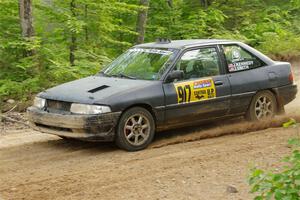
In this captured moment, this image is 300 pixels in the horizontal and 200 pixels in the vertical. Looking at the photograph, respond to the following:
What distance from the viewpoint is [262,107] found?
942 cm

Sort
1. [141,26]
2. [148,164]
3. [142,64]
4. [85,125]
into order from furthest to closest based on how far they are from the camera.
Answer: [141,26] < [142,64] < [85,125] < [148,164]

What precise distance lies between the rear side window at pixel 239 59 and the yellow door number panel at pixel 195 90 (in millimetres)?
652

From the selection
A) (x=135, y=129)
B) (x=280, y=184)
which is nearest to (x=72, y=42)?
(x=135, y=129)

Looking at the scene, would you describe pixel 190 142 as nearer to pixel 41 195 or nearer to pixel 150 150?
pixel 150 150

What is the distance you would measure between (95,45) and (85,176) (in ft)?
24.7

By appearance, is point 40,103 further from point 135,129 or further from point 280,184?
point 280,184

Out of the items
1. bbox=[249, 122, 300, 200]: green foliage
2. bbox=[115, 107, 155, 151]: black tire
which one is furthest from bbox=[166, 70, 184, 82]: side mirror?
bbox=[249, 122, 300, 200]: green foliage

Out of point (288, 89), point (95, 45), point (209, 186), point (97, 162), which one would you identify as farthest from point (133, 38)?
point (209, 186)

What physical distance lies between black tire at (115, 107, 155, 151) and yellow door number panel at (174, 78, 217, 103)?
67 centimetres

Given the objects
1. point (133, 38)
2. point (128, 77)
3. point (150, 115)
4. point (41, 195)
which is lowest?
point (41, 195)

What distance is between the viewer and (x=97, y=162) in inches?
279

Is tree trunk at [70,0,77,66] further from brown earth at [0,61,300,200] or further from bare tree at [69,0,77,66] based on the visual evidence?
brown earth at [0,61,300,200]

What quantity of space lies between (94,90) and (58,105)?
23.0 inches

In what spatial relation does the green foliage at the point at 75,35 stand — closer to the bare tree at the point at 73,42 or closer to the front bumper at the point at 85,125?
the bare tree at the point at 73,42
